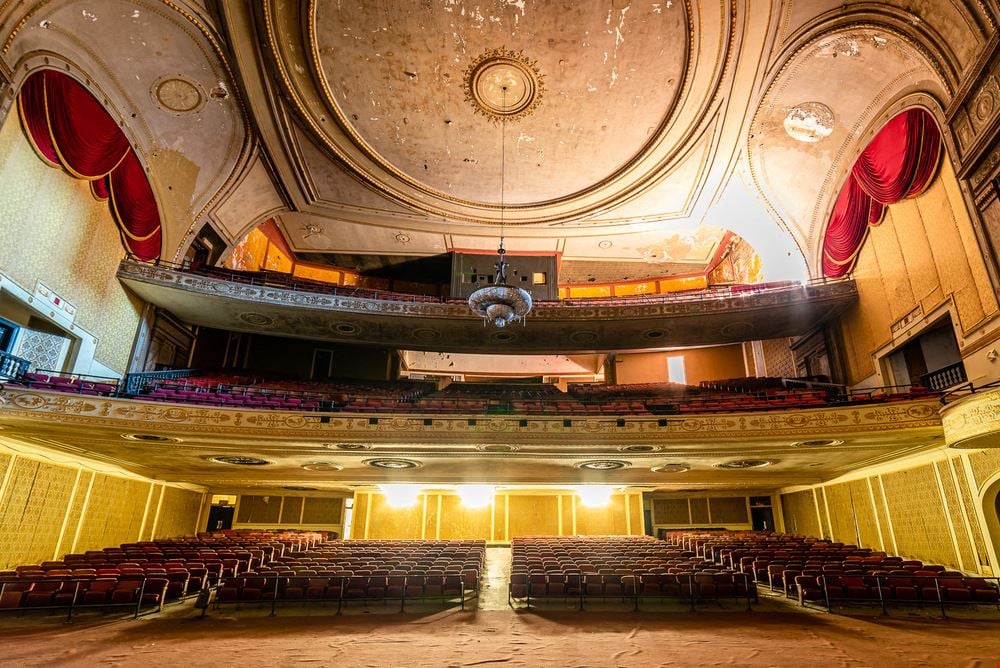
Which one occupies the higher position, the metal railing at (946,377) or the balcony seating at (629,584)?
the metal railing at (946,377)

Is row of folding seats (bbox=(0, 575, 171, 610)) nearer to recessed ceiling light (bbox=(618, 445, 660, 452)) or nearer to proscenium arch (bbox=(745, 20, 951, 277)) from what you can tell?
recessed ceiling light (bbox=(618, 445, 660, 452))

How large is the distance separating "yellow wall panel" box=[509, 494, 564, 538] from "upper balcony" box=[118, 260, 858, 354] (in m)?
4.73

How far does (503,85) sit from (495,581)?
1066 cm

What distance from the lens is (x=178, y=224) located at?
12.6 metres

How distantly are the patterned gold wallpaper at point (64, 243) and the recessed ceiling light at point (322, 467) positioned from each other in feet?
15.9

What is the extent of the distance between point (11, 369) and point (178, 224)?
544 cm

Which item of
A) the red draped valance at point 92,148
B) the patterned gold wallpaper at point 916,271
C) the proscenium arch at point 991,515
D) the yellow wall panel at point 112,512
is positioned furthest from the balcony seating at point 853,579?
the red draped valance at point 92,148

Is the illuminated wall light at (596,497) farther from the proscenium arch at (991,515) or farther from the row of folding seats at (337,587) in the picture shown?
the row of folding seats at (337,587)

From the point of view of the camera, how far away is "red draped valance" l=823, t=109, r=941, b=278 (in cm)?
921

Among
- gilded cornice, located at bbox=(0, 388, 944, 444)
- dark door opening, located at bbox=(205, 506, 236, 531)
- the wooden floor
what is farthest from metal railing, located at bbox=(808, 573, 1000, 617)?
dark door opening, located at bbox=(205, 506, 236, 531)

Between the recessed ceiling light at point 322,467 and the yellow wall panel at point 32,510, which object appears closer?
the yellow wall panel at point 32,510

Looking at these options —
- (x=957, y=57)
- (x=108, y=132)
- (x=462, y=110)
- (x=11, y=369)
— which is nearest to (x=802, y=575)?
Result: (x=957, y=57)

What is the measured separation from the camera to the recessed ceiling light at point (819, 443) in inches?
345

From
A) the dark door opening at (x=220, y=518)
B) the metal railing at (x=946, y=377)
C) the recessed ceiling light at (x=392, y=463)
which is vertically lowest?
the dark door opening at (x=220, y=518)
